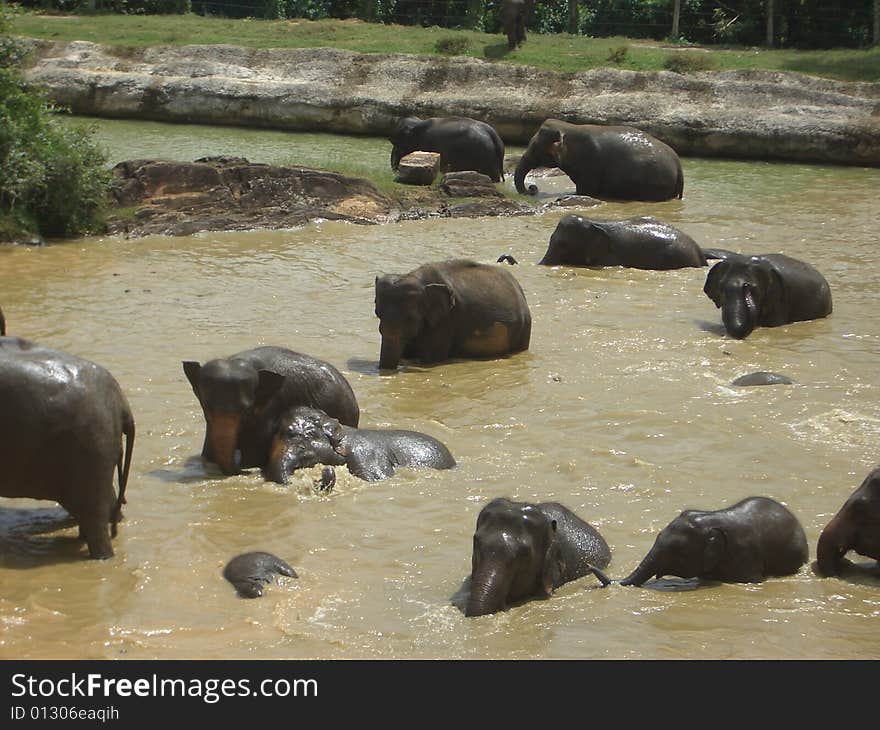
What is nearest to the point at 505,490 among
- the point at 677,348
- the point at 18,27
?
the point at 677,348

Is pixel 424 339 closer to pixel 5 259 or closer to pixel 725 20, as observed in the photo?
pixel 5 259

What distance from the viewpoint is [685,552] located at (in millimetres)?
7637

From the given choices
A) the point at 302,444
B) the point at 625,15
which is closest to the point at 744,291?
the point at 302,444

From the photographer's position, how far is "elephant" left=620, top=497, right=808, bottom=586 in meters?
7.63

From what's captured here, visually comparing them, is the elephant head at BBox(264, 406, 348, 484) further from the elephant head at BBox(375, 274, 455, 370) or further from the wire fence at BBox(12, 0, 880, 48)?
the wire fence at BBox(12, 0, 880, 48)

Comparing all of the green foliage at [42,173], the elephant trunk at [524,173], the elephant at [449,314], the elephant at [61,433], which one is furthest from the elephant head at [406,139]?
the elephant at [61,433]

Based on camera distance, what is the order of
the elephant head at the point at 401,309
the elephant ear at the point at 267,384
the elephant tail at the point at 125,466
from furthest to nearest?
the elephant head at the point at 401,309 < the elephant ear at the point at 267,384 < the elephant tail at the point at 125,466

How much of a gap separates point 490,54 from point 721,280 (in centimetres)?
2120

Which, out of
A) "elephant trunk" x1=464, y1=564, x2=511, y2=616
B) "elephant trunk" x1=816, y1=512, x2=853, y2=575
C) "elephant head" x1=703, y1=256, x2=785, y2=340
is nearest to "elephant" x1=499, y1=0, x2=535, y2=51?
"elephant head" x1=703, y1=256, x2=785, y2=340

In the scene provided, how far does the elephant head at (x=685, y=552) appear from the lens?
7.62m

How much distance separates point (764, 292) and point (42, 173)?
9.26 meters

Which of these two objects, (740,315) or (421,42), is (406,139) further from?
(740,315)

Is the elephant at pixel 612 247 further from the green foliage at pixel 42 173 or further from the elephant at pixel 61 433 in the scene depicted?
the elephant at pixel 61 433

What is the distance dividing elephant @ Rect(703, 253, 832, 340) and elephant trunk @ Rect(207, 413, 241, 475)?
21.2ft
